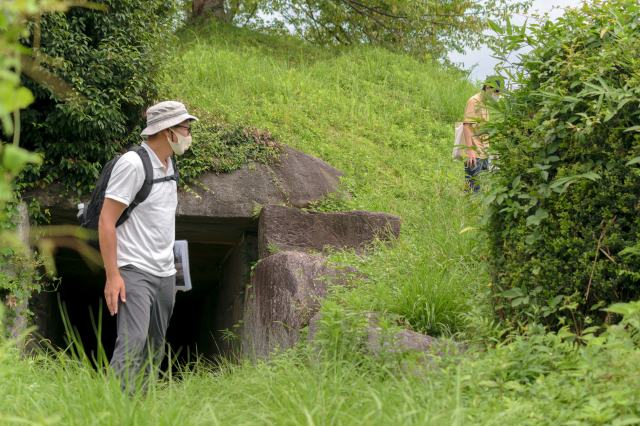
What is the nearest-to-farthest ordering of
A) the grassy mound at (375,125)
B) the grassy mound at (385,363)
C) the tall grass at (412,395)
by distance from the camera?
the tall grass at (412,395) → the grassy mound at (385,363) → the grassy mound at (375,125)

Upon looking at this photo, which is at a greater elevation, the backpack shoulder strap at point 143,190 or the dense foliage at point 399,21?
the dense foliage at point 399,21

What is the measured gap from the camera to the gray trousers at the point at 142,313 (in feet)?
17.5

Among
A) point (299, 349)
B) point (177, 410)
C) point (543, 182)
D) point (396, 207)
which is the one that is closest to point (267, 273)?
point (299, 349)

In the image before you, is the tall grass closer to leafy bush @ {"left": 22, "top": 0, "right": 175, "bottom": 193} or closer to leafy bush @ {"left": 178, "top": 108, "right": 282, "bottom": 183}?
leafy bush @ {"left": 22, "top": 0, "right": 175, "bottom": 193}

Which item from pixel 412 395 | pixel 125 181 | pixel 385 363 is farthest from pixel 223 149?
pixel 412 395

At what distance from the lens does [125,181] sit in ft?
17.9

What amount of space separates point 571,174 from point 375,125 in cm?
838

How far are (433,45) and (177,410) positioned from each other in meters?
15.8

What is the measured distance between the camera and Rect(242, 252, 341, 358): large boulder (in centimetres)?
684

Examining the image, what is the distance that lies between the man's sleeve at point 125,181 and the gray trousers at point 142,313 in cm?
44

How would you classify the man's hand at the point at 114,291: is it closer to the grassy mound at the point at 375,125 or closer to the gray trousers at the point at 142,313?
the gray trousers at the point at 142,313

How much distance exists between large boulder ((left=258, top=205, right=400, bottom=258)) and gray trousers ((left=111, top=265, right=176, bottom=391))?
303 centimetres

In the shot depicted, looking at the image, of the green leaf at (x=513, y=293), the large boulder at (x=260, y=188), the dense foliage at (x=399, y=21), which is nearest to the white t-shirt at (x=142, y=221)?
the green leaf at (x=513, y=293)

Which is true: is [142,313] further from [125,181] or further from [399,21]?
[399,21]
